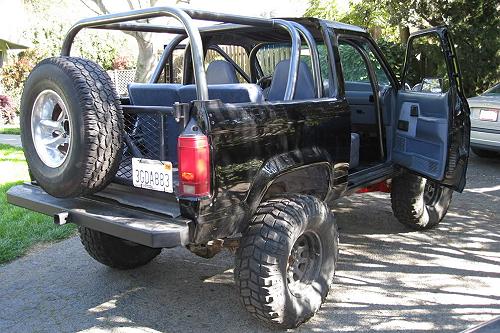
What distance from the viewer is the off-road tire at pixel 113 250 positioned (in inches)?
162

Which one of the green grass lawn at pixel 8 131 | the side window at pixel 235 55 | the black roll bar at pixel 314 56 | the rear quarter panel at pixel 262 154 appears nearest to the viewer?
the rear quarter panel at pixel 262 154

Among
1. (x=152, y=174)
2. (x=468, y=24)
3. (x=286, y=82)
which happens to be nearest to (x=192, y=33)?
(x=152, y=174)

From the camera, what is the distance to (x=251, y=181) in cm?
320

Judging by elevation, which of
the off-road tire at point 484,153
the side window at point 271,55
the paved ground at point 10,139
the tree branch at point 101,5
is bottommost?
the paved ground at point 10,139

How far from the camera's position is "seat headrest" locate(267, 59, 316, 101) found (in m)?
4.05

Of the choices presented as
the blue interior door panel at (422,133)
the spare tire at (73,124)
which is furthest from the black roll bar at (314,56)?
the spare tire at (73,124)

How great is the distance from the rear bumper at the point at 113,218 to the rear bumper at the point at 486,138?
6498 millimetres

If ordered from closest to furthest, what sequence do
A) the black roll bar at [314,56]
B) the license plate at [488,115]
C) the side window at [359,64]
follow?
the black roll bar at [314,56], the side window at [359,64], the license plate at [488,115]

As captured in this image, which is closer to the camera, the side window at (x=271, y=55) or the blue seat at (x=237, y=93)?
the blue seat at (x=237, y=93)

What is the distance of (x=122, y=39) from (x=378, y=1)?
11685mm

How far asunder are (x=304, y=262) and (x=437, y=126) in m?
1.94

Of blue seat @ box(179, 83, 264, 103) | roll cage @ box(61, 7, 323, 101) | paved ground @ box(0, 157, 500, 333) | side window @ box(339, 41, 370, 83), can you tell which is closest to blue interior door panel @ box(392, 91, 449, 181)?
side window @ box(339, 41, 370, 83)

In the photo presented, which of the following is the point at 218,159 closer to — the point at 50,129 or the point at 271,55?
the point at 50,129

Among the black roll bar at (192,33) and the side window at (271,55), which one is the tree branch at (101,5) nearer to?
the side window at (271,55)
